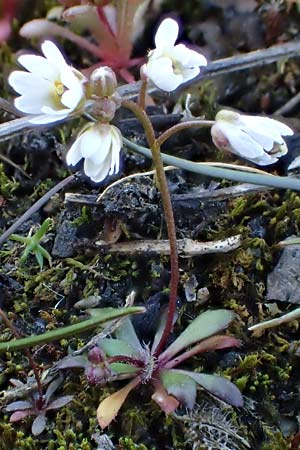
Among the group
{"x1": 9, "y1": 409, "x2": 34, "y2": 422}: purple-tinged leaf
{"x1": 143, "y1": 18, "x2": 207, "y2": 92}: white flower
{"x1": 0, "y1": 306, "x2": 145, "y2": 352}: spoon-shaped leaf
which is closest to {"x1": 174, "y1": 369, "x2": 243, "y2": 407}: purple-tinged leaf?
{"x1": 0, "y1": 306, "x2": 145, "y2": 352}: spoon-shaped leaf

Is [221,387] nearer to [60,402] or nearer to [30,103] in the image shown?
[60,402]

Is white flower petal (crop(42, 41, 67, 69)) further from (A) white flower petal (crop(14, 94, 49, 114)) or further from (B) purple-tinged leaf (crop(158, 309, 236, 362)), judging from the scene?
(B) purple-tinged leaf (crop(158, 309, 236, 362))

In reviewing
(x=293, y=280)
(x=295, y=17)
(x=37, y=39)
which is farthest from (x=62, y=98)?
(x=295, y=17)

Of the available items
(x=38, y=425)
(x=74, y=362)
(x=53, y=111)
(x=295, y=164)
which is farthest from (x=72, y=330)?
(x=295, y=164)

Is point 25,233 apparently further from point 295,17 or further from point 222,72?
point 295,17

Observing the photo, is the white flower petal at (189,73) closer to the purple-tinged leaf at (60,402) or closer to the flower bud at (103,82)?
the flower bud at (103,82)

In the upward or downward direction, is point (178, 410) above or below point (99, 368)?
below
